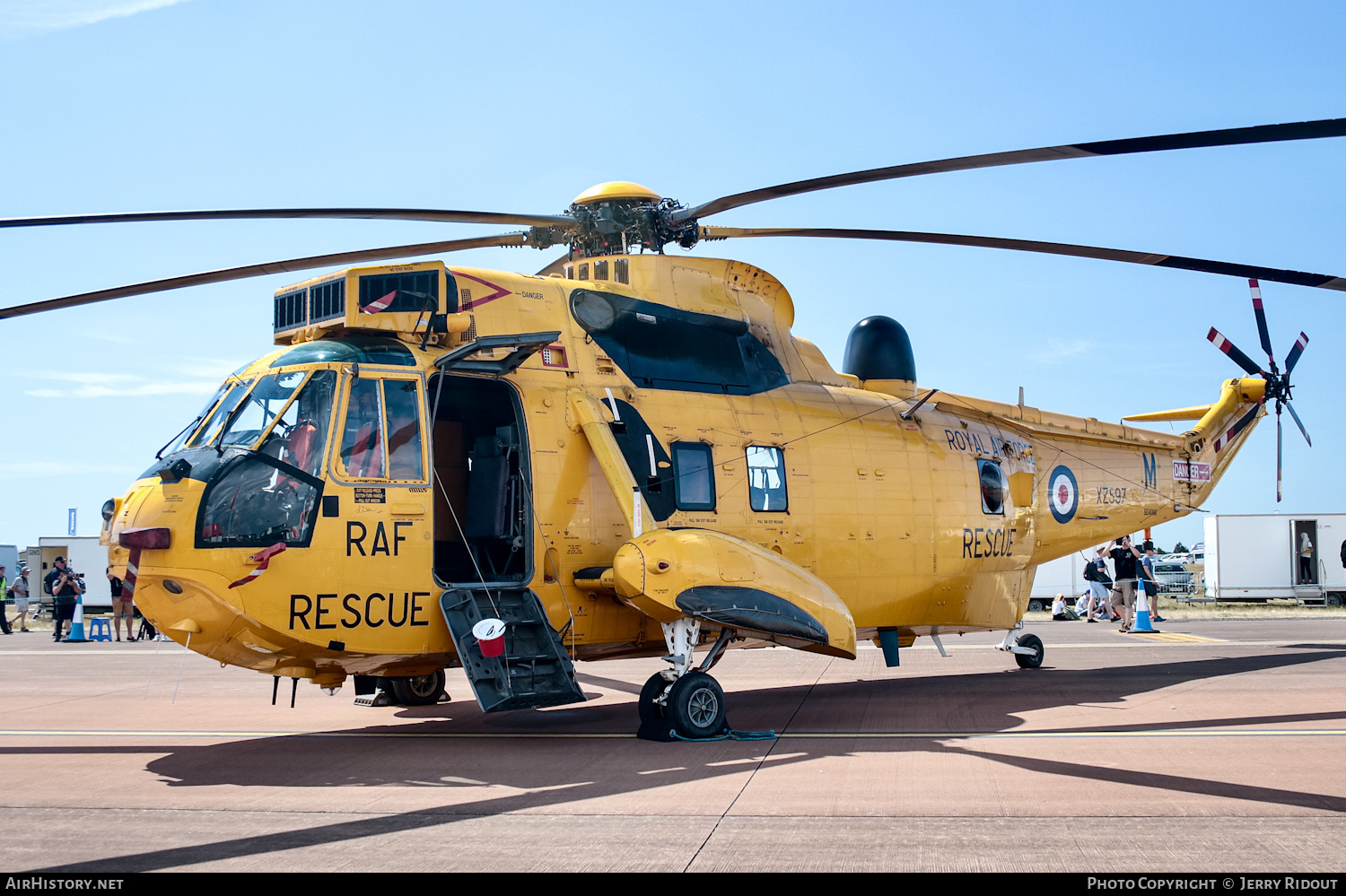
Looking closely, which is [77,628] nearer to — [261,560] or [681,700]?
[261,560]

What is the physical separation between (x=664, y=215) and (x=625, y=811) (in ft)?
23.0

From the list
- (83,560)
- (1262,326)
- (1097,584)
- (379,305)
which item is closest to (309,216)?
(379,305)

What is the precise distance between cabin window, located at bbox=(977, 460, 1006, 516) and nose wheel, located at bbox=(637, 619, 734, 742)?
5.64 m

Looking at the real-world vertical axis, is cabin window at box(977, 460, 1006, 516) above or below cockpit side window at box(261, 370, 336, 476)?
below

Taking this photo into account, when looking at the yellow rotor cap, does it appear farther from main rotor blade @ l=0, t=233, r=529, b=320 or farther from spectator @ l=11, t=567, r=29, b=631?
spectator @ l=11, t=567, r=29, b=631

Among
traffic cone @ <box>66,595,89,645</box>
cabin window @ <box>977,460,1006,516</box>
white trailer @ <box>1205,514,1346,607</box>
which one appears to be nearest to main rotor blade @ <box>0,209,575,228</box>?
cabin window @ <box>977,460,1006,516</box>

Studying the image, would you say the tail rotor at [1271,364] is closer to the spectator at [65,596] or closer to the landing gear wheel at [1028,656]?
the landing gear wheel at [1028,656]

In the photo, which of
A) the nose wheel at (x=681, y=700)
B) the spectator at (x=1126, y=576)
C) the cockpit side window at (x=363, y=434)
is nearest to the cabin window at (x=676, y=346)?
the cockpit side window at (x=363, y=434)

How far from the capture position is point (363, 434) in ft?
31.9

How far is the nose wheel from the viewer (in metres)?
10.1

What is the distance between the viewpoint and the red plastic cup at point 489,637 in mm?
9375

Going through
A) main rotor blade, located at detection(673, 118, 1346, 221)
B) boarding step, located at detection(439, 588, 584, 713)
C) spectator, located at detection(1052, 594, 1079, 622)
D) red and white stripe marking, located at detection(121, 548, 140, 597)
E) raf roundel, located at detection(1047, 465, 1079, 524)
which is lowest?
spectator, located at detection(1052, 594, 1079, 622)
